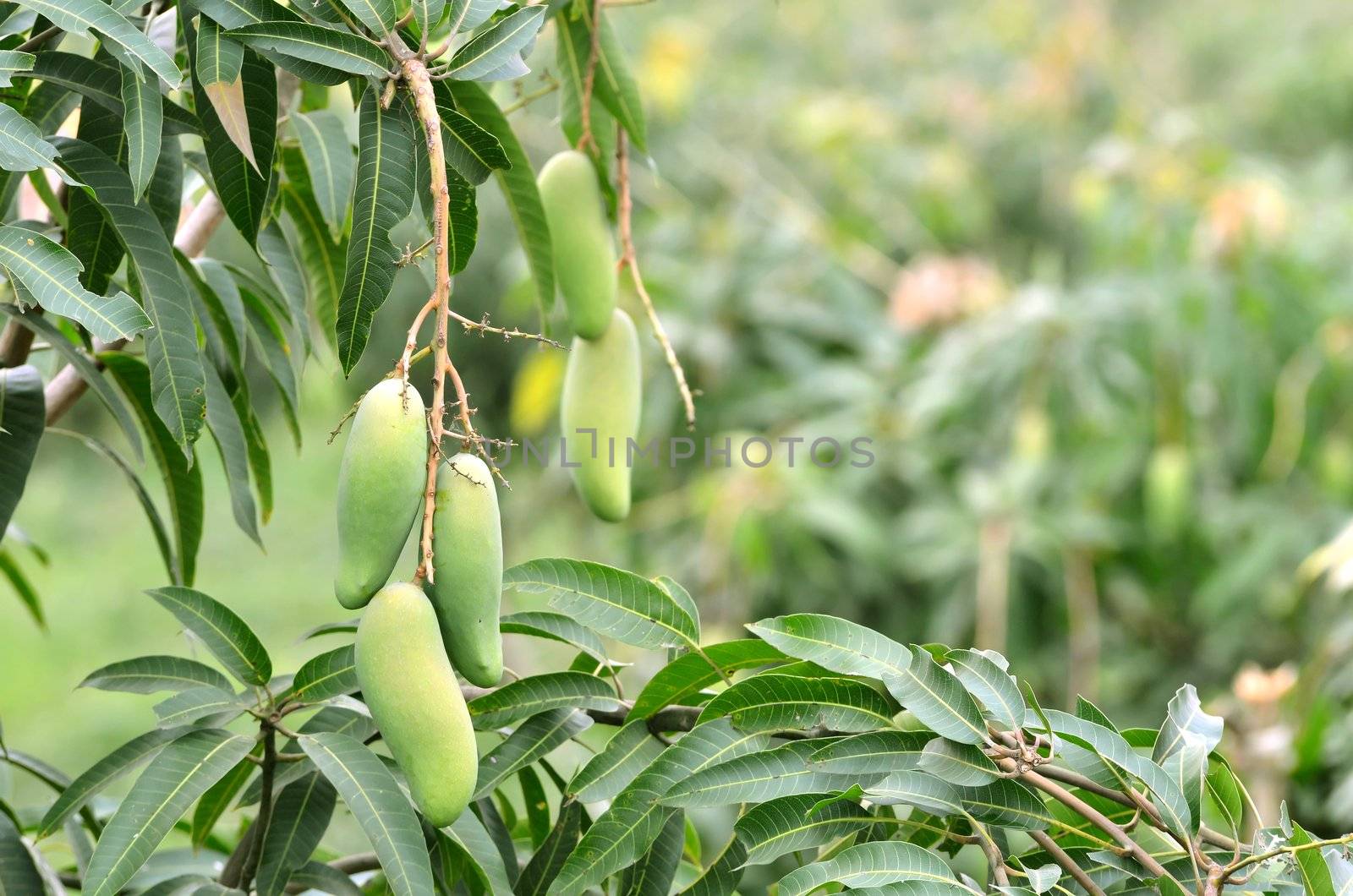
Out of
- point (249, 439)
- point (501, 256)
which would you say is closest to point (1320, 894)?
point (249, 439)

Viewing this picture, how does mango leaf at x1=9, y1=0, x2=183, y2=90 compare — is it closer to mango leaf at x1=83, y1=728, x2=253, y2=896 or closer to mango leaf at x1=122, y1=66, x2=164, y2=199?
mango leaf at x1=122, y1=66, x2=164, y2=199

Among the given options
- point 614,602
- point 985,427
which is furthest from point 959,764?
point 985,427

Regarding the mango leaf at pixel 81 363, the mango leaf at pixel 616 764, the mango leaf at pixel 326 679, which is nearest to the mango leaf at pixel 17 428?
the mango leaf at pixel 81 363

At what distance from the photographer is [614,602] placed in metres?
0.47

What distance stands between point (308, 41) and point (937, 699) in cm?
29

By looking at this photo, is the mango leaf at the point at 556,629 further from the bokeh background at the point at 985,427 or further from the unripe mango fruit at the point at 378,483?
the bokeh background at the point at 985,427

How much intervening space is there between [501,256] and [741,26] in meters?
1.40

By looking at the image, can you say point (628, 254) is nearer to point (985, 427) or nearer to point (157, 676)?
point (157, 676)

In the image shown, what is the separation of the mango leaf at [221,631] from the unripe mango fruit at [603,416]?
15 centimetres

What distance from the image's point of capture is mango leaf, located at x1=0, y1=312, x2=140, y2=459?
0.47 meters

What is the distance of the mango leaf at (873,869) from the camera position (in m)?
0.39

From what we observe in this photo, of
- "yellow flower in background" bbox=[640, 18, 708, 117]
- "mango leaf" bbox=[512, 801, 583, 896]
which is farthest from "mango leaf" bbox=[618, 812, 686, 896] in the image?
"yellow flower in background" bbox=[640, 18, 708, 117]

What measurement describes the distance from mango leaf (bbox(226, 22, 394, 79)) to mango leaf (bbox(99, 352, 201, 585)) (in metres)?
0.20

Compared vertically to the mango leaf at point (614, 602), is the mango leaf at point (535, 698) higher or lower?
lower
